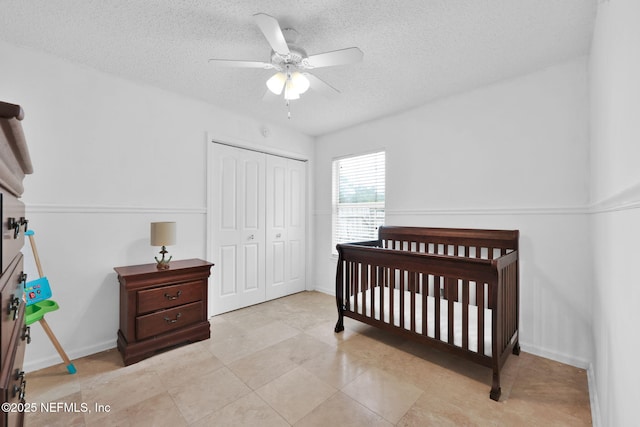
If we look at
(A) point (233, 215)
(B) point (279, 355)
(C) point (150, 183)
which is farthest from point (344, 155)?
(B) point (279, 355)

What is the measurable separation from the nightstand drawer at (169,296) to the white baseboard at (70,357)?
550 mm

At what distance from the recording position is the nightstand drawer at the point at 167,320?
2158 mm

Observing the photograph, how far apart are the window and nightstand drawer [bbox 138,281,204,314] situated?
1.98 metres

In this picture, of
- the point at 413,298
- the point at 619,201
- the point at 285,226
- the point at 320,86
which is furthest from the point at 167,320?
the point at 619,201

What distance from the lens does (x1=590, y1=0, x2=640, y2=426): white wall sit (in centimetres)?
83

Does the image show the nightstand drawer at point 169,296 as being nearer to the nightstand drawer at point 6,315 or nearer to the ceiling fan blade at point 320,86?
the nightstand drawer at point 6,315

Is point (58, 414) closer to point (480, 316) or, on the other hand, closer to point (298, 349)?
point (298, 349)

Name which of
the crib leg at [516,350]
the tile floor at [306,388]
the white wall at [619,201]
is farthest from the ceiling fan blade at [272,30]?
the crib leg at [516,350]

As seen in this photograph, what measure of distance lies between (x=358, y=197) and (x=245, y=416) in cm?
270

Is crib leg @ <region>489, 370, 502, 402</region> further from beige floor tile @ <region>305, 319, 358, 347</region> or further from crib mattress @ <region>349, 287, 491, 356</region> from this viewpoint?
beige floor tile @ <region>305, 319, 358, 347</region>

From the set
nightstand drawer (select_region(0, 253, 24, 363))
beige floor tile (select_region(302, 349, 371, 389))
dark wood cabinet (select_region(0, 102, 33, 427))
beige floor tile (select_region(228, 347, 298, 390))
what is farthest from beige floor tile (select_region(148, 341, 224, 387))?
nightstand drawer (select_region(0, 253, 24, 363))

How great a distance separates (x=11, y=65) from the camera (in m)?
1.97

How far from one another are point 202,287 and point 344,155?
241cm

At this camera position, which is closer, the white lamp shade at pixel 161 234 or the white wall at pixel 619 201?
the white wall at pixel 619 201
